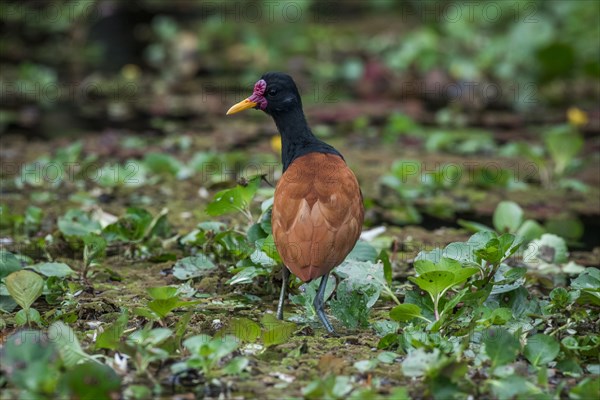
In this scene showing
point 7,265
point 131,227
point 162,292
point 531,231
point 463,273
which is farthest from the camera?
point 531,231

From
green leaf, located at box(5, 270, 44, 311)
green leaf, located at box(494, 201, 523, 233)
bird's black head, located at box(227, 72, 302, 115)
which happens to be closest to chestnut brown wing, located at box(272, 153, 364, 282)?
bird's black head, located at box(227, 72, 302, 115)

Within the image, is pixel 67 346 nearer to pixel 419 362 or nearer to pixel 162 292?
pixel 162 292

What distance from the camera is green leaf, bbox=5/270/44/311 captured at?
3.65 metres

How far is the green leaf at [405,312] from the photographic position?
3.65m

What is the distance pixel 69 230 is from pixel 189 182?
5.77 feet

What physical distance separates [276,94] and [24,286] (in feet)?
4.75

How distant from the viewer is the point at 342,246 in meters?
3.74

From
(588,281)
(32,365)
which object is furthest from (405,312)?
(32,365)

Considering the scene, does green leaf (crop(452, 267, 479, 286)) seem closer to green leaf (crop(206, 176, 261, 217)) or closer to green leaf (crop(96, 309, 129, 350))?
green leaf (crop(206, 176, 261, 217))

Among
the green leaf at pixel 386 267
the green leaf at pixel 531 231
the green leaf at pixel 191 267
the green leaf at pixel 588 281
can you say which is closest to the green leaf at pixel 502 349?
the green leaf at pixel 588 281

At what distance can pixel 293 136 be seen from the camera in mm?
4344

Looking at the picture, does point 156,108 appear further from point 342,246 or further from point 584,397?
point 584,397

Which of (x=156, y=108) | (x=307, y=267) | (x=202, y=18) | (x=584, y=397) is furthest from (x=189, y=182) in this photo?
(x=202, y=18)

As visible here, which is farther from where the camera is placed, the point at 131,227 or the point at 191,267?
the point at 131,227
